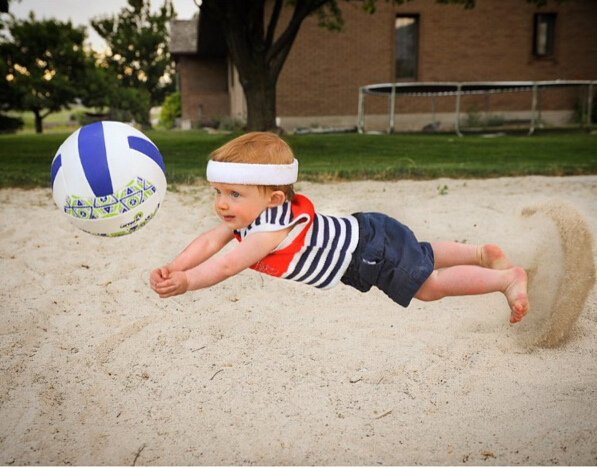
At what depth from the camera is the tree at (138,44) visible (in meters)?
40.2

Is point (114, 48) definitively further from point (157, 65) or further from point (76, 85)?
point (76, 85)

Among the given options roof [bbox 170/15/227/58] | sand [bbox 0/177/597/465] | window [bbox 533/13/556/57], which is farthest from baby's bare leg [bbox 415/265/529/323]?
window [bbox 533/13/556/57]

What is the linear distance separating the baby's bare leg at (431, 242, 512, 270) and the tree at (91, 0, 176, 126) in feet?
129

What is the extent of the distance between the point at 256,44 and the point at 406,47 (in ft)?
32.1

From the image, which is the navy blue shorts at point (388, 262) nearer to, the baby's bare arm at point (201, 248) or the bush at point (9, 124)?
the baby's bare arm at point (201, 248)

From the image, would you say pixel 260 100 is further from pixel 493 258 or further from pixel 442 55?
pixel 442 55

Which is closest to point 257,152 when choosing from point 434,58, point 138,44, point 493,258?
point 493,258

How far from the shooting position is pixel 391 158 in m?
9.75

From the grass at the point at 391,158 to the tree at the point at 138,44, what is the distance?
29534 mm

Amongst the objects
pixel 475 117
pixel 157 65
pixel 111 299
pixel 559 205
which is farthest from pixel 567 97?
pixel 157 65

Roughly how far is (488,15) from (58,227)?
61.6ft

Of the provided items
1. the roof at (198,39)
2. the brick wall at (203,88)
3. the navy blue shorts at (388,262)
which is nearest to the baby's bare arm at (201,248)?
the navy blue shorts at (388,262)

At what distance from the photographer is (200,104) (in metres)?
26.5

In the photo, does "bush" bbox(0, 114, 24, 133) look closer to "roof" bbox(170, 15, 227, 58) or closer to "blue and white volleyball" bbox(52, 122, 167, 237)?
"roof" bbox(170, 15, 227, 58)
